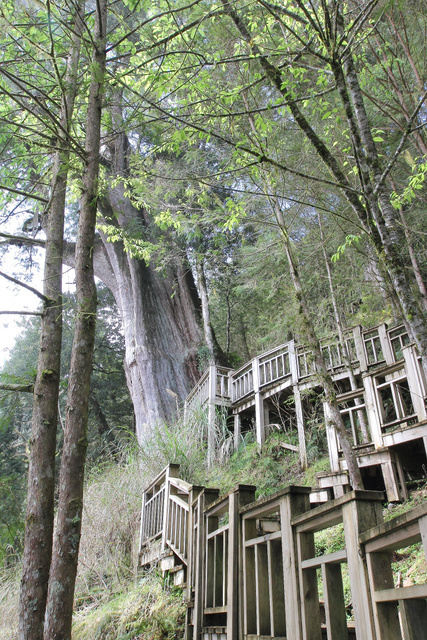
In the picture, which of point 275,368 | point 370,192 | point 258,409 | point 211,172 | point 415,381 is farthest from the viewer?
point 211,172

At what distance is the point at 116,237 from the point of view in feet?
16.9

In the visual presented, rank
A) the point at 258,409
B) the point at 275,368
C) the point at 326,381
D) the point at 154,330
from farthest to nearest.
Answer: the point at 154,330, the point at 275,368, the point at 258,409, the point at 326,381

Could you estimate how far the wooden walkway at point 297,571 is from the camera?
156 centimetres

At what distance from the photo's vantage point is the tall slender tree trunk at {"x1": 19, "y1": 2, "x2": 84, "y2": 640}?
7.90ft

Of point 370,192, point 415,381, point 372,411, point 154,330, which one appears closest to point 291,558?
point 370,192

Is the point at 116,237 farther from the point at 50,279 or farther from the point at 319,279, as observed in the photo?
the point at 319,279

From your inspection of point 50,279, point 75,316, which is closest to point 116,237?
point 50,279

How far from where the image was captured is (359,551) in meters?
1.70

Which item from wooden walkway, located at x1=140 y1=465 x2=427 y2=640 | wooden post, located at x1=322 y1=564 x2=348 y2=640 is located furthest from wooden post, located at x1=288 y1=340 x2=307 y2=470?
wooden post, located at x1=322 y1=564 x2=348 y2=640

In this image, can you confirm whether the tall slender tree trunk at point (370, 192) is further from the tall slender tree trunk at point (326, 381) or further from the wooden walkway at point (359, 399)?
the wooden walkway at point (359, 399)

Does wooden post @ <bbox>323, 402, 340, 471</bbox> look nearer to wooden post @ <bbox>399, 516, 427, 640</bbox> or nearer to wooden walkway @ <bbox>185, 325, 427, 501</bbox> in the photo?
wooden walkway @ <bbox>185, 325, 427, 501</bbox>

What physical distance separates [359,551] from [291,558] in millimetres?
552

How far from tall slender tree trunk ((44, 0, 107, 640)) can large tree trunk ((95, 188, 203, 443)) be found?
9.73 metres

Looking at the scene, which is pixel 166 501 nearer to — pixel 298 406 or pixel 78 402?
pixel 78 402
